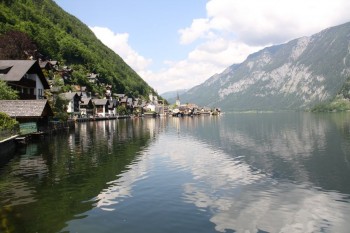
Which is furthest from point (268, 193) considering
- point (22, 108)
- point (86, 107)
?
point (86, 107)

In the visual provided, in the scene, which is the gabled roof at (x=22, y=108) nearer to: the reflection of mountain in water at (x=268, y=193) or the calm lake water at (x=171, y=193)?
the calm lake water at (x=171, y=193)

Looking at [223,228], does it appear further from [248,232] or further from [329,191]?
[329,191]

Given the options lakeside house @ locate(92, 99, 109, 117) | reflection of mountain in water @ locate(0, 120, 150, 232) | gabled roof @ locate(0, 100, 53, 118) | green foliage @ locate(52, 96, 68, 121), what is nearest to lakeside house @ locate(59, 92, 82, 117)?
lakeside house @ locate(92, 99, 109, 117)

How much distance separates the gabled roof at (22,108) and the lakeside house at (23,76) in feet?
40.9

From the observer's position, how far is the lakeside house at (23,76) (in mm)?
69938

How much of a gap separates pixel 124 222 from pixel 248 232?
22.3 feet

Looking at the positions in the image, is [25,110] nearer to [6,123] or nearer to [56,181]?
[6,123]

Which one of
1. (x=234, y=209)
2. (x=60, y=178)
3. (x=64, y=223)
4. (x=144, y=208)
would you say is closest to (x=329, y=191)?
(x=234, y=209)

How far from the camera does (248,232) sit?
18.3 meters

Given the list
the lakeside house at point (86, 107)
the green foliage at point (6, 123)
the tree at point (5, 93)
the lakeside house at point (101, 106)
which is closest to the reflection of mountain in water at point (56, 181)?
the green foliage at point (6, 123)

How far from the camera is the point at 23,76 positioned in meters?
71.3

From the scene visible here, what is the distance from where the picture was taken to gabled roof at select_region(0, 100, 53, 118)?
57156mm

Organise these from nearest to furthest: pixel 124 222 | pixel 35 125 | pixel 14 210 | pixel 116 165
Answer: pixel 124 222 → pixel 14 210 → pixel 116 165 → pixel 35 125

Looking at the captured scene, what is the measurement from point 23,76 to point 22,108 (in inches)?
623
